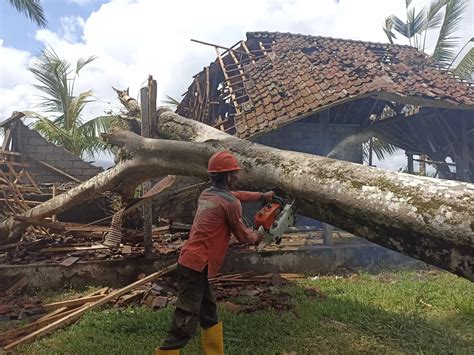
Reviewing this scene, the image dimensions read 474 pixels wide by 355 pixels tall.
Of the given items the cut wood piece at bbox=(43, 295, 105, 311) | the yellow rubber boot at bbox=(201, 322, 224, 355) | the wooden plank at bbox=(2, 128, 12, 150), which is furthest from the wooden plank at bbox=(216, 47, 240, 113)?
the yellow rubber boot at bbox=(201, 322, 224, 355)

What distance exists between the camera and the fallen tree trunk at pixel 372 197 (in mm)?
2203

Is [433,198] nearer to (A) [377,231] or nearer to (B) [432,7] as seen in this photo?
(A) [377,231]

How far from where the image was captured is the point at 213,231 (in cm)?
304

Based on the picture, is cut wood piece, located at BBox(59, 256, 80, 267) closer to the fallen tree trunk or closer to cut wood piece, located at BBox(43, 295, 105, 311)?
cut wood piece, located at BBox(43, 295, 105, 311)

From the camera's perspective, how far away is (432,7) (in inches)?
672

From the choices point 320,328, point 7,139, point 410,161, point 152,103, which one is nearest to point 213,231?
point 320,328

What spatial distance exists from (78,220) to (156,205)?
1.80 meters

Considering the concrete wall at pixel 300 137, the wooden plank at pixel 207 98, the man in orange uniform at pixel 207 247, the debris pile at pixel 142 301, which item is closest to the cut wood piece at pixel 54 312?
the debris pile at pixel 142 301

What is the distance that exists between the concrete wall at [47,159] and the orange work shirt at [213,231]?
28.1ft

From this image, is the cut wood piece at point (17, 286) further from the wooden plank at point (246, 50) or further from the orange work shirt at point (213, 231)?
the wooden plank at point (246, 50)

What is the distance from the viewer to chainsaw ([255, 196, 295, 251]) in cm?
309

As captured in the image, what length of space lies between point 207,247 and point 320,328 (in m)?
1.82

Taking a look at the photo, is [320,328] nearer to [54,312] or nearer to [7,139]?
[54,312]

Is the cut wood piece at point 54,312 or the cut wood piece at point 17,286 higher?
the cut wood piece at point 54,312
